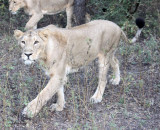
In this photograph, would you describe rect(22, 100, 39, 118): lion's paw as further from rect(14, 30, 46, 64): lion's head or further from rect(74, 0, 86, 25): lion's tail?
rect(74, 0, 86, 25): lion's tail

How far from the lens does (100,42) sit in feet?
15.2

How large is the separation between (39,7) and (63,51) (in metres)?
4.11

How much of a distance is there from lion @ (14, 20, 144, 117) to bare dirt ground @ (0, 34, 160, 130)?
12 centimetres

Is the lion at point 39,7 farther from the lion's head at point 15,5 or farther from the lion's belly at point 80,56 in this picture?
the lion's belly at point 80,56

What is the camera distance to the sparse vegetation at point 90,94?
Answer: 400cm

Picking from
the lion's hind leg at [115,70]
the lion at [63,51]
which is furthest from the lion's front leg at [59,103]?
the lion's hind leg at [115,70]

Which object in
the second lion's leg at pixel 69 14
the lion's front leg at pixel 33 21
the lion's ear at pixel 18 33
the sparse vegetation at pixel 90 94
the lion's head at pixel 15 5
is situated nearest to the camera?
the sparse vegetation at pixel 90 94

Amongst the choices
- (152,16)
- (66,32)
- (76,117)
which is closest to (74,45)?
(66,32)

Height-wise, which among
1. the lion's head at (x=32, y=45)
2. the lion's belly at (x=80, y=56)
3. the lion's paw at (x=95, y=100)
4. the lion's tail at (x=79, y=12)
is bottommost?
the lion's paw at (x=95, y=100)

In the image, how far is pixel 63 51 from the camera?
4262mm

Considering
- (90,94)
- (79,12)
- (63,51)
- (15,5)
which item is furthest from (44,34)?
(15,5)

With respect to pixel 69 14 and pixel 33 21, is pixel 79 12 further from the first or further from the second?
pixel 33 21

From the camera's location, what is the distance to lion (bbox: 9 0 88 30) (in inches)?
314

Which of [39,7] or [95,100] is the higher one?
[39,7]
